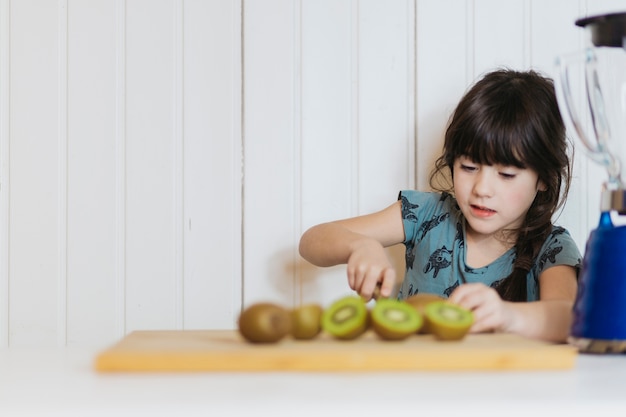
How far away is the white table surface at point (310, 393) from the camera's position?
64cm

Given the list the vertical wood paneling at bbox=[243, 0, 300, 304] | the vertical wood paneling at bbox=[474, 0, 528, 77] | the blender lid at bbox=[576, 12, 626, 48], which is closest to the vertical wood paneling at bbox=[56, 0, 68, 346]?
the vertical wood paneling at bbox=[243, 0, 300, 304]

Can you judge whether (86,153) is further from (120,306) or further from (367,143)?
(367,143)

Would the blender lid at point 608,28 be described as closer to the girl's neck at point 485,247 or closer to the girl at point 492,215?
the girl at point 492,215

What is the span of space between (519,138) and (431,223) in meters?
0.24

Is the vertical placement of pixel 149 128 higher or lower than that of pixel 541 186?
higher

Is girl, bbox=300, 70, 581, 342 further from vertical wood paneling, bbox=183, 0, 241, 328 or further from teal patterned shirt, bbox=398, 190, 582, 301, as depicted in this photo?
vertical wood paneling, bbox=183, 0, 241, 328

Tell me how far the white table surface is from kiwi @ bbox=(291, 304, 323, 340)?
0.32ft

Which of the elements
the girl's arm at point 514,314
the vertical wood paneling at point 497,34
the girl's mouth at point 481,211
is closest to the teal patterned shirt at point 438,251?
the girl's mouth at point 481,211

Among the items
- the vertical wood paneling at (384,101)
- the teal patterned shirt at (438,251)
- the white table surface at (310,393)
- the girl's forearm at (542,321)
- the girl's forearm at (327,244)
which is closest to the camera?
the white table surface at (310,393)

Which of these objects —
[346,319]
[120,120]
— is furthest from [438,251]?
[346,319]

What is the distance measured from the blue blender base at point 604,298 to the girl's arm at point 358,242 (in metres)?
0.26

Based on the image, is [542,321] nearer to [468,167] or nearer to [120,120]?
[468,167]

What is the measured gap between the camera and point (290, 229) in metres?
1.63

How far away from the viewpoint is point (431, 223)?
1.59 metres
